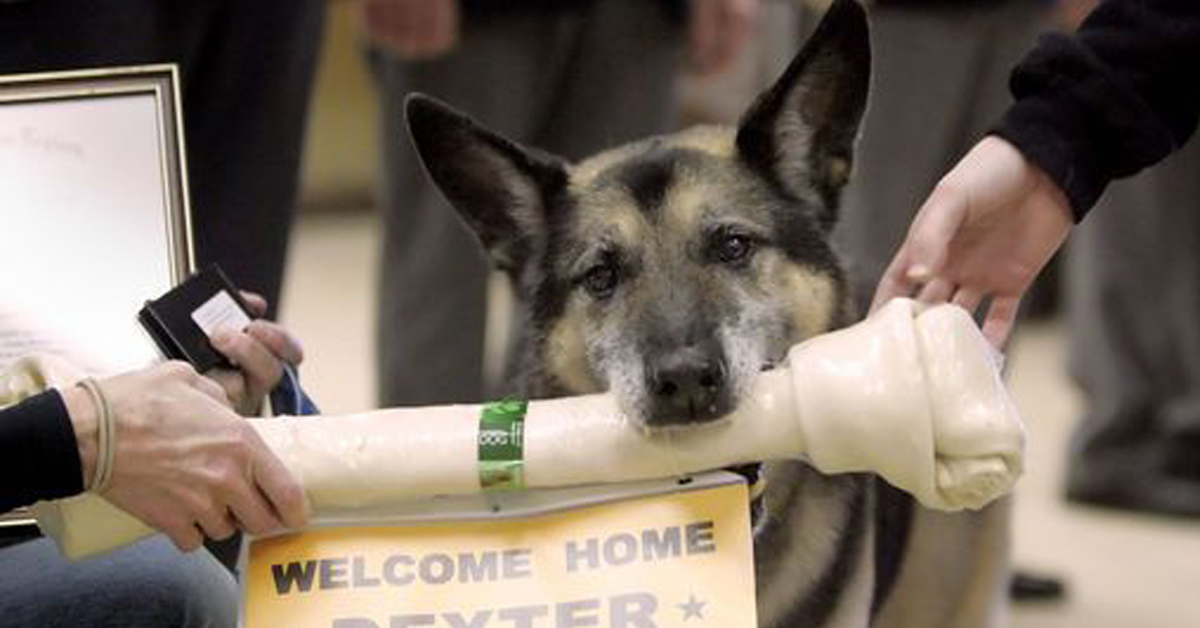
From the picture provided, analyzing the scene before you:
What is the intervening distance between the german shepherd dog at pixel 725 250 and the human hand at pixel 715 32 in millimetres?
924

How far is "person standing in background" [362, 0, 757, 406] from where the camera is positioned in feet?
8.51

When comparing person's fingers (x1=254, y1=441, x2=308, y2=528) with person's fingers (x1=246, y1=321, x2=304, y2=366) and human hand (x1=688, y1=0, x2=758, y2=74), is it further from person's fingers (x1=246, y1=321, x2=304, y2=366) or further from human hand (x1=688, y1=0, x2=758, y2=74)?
human hand (x1=688, y1=0, x2=758, y2=74)

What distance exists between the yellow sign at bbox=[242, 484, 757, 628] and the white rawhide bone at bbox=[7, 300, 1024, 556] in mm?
32

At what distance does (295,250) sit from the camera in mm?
5332

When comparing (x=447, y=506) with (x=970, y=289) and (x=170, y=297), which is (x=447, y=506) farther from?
(x=970, y=289)

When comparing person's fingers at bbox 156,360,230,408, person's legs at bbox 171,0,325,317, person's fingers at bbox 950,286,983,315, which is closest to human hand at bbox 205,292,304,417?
person's fingers at bbox 156,360,230,408

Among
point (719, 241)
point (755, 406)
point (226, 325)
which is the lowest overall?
point (755, 406)

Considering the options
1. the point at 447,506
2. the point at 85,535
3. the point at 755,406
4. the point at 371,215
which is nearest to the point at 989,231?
the point at 755,406

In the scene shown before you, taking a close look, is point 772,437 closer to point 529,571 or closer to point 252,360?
point 529,571

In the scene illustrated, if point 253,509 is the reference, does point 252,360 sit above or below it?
above

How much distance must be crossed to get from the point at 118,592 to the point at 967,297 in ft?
2.63

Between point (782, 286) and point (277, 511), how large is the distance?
0.60m

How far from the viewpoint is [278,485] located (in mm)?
1304

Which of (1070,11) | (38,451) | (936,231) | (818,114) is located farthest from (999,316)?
(1070,11)
